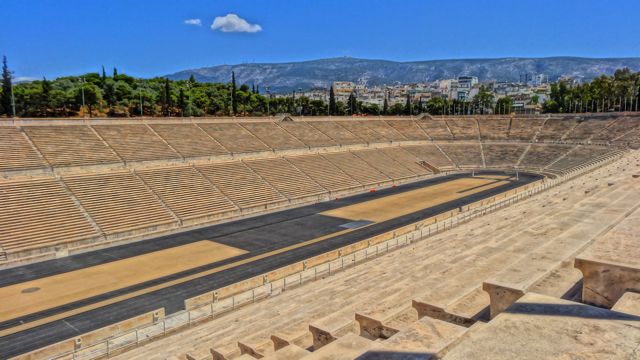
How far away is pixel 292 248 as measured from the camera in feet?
81.4

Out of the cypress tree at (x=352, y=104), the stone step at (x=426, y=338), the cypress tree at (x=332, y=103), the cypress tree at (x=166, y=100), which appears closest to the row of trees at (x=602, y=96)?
the cypress tree at (x=352, y=104)

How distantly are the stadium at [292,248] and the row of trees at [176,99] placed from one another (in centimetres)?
2176

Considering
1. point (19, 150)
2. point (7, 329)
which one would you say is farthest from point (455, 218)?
point (19, 150)

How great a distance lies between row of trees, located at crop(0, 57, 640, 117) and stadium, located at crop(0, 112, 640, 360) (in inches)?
857

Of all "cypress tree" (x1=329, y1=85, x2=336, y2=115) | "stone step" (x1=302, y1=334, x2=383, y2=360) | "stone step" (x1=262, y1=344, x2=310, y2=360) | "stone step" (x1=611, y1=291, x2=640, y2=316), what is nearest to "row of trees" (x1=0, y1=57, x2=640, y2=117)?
"cypress tree" (x1=329, y1=85, x2=336, y2=115)

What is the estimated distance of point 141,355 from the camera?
496 inches

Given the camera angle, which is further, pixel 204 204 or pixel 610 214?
pixel 204 204

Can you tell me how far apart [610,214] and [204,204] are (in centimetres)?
2579

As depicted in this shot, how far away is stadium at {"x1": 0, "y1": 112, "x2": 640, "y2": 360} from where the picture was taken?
23.7ft

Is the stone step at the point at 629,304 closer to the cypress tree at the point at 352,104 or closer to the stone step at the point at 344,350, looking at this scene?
the stone step at the point at 344,350

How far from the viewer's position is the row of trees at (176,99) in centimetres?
5844

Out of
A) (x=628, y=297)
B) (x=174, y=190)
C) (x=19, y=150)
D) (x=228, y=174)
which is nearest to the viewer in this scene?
(x=628, y=297)

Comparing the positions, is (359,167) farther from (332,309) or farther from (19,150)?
(332,309)

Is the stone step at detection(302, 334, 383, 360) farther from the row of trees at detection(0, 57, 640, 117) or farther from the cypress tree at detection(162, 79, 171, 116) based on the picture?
the cypress tree at detection(162, 79, 171, 116)
